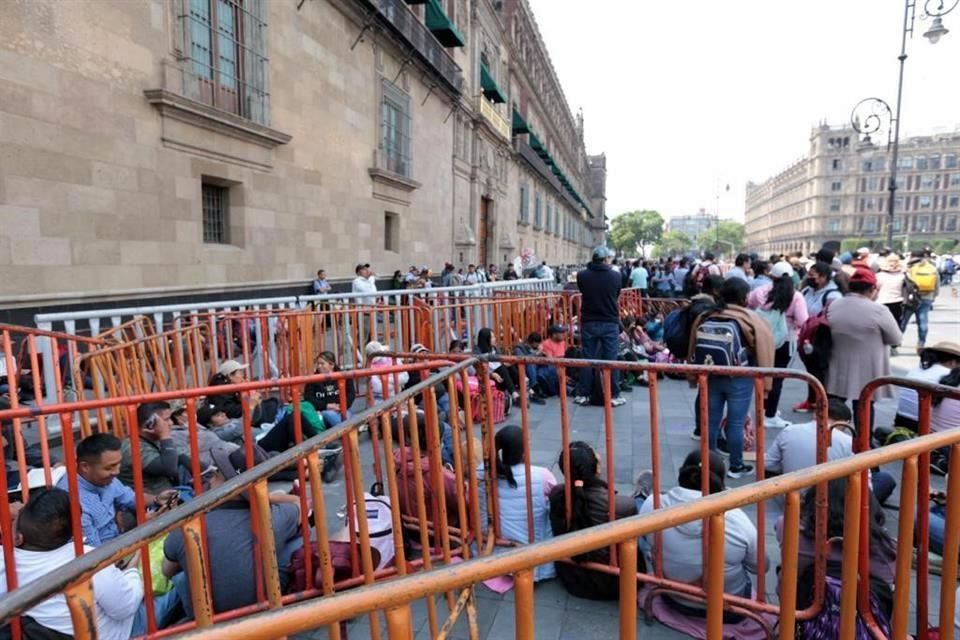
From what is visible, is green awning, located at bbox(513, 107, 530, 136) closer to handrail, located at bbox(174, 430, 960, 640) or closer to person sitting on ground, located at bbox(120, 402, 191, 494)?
person sitting on ground, located at bbox(120, 402, 191, 494)

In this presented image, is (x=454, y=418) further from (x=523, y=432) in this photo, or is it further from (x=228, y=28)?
(x=228, y=28)

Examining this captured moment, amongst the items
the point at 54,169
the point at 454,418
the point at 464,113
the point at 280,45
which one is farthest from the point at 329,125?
the point at 454,418

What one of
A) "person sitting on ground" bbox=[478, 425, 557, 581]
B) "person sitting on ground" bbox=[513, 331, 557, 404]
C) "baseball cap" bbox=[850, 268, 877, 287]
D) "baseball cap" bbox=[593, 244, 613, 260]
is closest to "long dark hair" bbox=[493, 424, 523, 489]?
"person sitting on ground" bbox=[478, 425, 557, 581]

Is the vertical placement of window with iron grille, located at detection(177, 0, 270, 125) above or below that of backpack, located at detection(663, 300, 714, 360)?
above

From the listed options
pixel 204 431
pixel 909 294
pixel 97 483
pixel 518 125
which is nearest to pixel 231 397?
pixel 204 431

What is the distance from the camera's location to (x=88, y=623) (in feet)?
4.15

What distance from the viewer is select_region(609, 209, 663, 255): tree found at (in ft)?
406

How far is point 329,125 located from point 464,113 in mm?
9636

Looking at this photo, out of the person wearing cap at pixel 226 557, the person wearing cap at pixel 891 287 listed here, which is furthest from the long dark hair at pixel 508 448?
the person wearing cap at pixel 891 287

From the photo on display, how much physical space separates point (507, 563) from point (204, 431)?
401cm

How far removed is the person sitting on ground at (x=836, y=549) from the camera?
255cm

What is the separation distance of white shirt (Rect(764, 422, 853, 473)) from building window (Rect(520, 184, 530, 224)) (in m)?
28.7

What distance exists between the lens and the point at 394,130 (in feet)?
50.5

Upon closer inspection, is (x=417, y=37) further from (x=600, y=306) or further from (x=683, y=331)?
(x=683, y=331)
